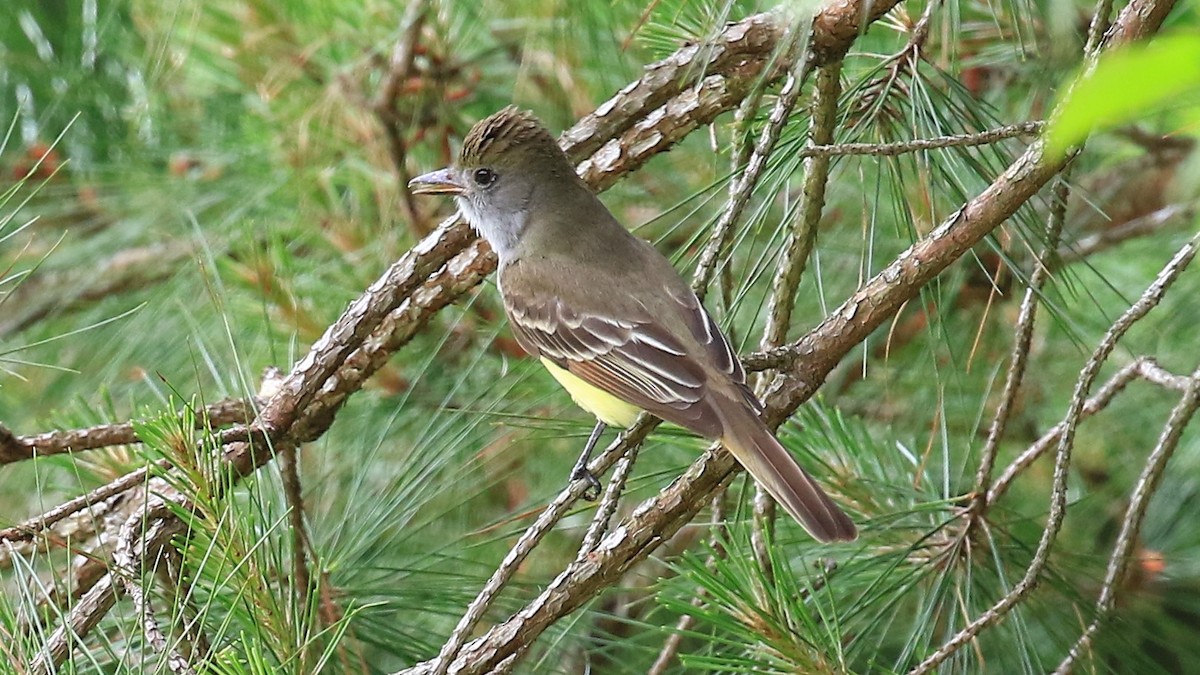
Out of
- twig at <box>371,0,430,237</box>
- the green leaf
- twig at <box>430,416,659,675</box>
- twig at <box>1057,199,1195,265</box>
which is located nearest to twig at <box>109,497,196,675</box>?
twig at <box>430,416,659,675</box>

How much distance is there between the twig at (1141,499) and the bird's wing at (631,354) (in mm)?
672

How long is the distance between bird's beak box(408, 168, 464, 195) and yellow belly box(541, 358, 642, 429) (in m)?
0.55

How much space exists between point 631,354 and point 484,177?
0.68 m

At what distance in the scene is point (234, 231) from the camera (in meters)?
3.57

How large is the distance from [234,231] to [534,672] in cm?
171

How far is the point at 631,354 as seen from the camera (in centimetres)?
257

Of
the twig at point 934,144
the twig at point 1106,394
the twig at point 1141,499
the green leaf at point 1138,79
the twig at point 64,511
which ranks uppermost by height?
the twig at point 64,511

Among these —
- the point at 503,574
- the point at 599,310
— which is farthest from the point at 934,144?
the point at 599,310

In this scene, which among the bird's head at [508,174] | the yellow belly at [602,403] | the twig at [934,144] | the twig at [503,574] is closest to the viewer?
Answer: the twig at [503,574]

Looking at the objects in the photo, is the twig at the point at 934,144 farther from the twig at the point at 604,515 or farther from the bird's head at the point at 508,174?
the bird's head at the point at 508,174

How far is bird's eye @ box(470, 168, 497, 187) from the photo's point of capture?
9.81 ft

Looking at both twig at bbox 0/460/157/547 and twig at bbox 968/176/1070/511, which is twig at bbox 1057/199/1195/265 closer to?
twig at bbox 968/176/1070/511

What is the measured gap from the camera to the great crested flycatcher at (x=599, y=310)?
2066 millimetres

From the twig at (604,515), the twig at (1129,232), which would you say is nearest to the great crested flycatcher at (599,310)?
the twig at (604,515)
